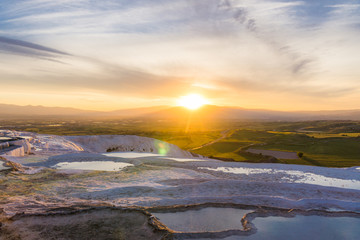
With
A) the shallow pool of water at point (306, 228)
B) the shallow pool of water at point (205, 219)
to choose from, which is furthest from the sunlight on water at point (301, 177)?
the shallow pool of water at point (205, 219)

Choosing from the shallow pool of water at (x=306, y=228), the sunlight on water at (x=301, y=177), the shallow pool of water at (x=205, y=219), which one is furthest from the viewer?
the sunlight on water at (x=301, y=177)

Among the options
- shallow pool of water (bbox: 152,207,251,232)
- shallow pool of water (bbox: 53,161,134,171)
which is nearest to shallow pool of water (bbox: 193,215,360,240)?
shallow pool of water (bbox: 152,207,251,232)

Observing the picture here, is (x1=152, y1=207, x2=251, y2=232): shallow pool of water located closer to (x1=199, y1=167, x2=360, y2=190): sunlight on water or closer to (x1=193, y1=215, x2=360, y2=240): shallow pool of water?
(x1=193, y1=215, x2=360, y2=240): shallow pool of water

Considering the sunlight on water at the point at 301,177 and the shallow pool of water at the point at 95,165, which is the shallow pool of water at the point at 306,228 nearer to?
the sunlight on water at the point at 301,177

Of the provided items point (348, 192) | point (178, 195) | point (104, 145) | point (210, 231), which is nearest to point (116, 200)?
point (178, 195)

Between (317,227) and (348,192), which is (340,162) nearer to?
(348,192)

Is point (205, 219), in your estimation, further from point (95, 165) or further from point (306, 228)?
point (95, 165)
